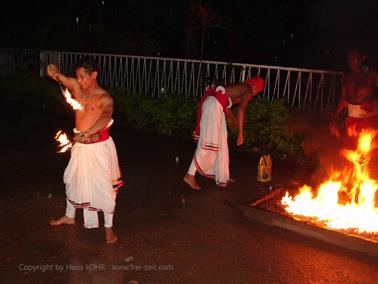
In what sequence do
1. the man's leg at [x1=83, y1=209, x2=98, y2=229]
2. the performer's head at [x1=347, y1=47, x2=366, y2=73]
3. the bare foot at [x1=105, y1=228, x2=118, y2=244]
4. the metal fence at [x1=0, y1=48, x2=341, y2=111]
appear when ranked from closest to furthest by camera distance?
the bare foot at [x1=105, y1=228, x2=118, y2=244] → the man's leg at [x1=83, y1=209, x2=98, y2=229] → the performer's head at [x1=347, y1=47, x2=366, y2=73] → the metal fence at [x1=0, y1=48, x2=341, y2=111]

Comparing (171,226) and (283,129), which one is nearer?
(171,226)

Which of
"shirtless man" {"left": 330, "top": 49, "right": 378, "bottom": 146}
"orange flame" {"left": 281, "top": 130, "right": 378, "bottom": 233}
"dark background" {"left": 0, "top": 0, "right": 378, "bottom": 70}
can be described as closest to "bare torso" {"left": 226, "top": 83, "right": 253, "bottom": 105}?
"shirtless man" {"left": 330, "top": 49, "right": 378, "bottom": 146}

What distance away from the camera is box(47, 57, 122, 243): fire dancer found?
492cm

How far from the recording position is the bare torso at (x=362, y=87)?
663 cm

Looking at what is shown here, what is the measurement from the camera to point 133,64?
543 inches

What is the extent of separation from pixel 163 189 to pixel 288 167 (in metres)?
2.73

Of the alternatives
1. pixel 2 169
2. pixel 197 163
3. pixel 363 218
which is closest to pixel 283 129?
pixel 197 163

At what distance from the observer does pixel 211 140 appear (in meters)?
6.85

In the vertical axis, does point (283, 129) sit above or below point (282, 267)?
above

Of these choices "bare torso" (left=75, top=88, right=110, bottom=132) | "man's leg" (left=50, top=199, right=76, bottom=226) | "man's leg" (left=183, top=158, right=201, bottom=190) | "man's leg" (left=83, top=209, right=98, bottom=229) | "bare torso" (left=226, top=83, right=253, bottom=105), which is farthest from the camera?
"man's leg" (left=183, top=158, right=201, bottom=190)

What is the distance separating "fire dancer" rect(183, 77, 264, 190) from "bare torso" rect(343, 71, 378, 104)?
4.60 ft

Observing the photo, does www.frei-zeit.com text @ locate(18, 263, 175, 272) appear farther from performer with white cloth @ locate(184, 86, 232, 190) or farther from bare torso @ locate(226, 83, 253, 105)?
bare torso @ locate(226, 83, 253, 105)

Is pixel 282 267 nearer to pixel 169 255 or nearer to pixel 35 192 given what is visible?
pixel 169 255

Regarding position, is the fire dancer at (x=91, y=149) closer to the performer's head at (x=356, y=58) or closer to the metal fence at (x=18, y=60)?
the performer's head at (x=356, y=58)
